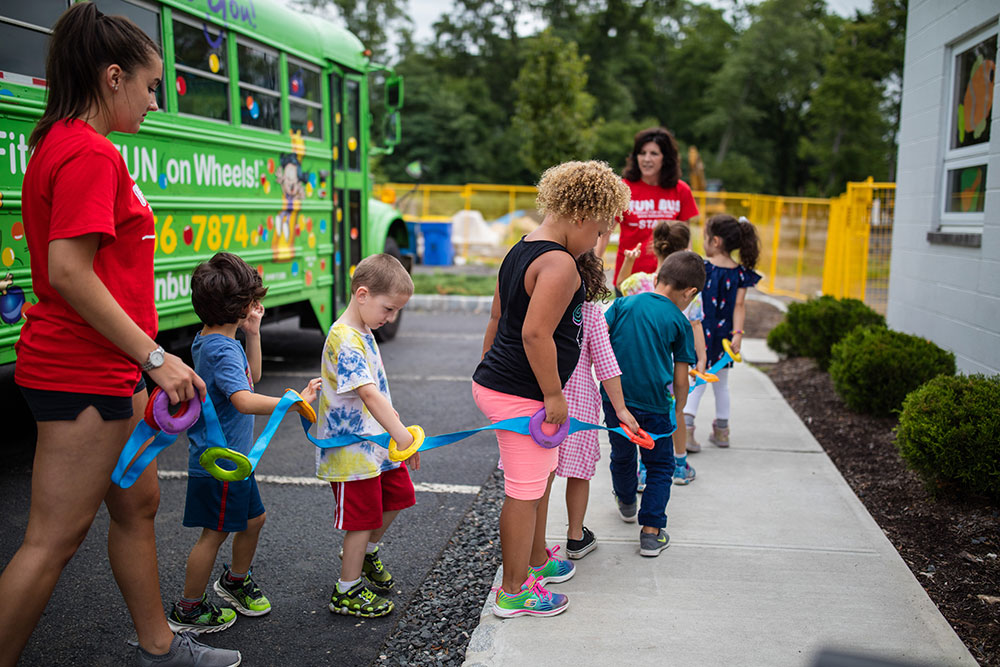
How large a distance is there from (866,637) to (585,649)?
100cm

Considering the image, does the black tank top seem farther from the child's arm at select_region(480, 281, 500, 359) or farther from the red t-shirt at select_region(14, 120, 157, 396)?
the red t-shirt at select_region(14, 120, 157, 396)

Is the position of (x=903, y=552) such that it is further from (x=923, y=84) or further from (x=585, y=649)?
(x=923, y=84)

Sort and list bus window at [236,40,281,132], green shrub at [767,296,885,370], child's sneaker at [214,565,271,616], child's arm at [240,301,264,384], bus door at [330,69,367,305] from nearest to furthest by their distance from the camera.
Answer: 1. child's arm at [240,301,264,384]
2. child's sneaker at [214,565,271,616]
3. bus window at [236,40,281,132]
4. green shrub at [767,296,885,370]
5. bus door at [330,69,367,305]

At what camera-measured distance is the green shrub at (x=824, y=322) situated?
707cm

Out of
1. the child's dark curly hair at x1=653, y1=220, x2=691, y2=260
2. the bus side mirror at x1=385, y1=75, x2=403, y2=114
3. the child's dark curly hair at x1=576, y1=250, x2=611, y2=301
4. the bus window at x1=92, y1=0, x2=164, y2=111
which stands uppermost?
the bus side mirror at x1=385, y1=75, x2=403, y2=114

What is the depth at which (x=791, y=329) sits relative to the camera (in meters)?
7.75

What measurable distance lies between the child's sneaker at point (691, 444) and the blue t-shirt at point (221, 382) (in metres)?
3.04

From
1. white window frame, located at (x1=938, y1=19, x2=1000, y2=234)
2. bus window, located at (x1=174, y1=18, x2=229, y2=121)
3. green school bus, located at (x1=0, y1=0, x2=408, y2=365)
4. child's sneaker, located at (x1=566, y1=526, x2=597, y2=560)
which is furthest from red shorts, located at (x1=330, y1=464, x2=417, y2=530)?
white window frame, located at (x1=938, y1=19, x2=1000, y2=234)

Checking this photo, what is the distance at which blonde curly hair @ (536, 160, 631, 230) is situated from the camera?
8.83 feet

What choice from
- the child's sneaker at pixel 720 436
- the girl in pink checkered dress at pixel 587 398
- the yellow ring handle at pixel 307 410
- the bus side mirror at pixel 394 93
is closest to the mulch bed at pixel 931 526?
the child's sneaker at pixel 720 436

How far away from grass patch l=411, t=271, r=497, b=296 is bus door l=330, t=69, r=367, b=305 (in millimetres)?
4174

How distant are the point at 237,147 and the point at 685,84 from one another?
57884mm

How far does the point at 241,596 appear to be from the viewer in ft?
10.00

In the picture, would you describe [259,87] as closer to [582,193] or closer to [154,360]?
[582,193]
